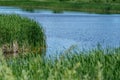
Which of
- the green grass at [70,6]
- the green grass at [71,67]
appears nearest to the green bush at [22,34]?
the green grass at [71,67]

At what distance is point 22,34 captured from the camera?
26.2m

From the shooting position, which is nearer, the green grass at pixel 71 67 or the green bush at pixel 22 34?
the green grass at pixel 71 67

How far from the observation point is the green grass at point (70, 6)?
74.6 metres

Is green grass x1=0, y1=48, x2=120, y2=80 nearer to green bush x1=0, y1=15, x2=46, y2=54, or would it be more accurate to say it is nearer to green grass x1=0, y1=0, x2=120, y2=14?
green bush x1=0, y1=15, x2=46, y2=54

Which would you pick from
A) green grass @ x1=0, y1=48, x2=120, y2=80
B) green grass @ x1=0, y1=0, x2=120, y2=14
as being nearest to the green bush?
green grass @ x1=0, y1=48, x2=120, y2=80

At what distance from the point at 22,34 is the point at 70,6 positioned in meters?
54.9

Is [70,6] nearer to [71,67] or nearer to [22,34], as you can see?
[22,34]

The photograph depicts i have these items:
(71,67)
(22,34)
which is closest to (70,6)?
(22,34)

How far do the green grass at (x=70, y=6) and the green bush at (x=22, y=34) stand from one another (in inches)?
1773

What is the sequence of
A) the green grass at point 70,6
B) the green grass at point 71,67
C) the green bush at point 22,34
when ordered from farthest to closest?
1. the green grass at point 70,6
2. the green bush at point 22,34
3. the green grass at point 71,67

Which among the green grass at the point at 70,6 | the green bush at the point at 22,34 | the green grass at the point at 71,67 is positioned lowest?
the green grass at the point at 70,6

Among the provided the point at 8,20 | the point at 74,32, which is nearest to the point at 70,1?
the point at 74,32

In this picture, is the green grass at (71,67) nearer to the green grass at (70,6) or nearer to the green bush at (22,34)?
the green bush at (22,34)

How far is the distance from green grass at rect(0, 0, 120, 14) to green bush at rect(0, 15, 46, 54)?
148 ft
